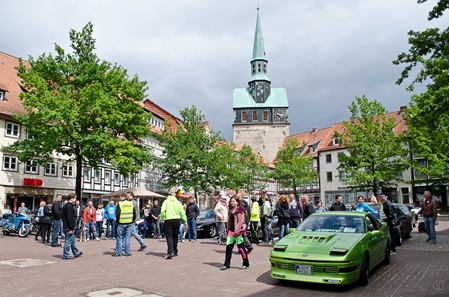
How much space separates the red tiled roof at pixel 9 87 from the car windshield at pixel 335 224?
26.7m

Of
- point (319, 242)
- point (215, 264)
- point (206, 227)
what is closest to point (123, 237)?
point (215, 264)

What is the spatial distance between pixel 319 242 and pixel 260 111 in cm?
8760

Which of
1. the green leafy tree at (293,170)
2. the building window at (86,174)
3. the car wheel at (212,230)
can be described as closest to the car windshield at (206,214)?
the car wheel at (212,230)

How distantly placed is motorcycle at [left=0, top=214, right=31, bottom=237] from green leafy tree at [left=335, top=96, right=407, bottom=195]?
30.4m

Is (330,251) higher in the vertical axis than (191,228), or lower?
higher

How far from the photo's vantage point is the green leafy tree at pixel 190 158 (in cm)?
4250

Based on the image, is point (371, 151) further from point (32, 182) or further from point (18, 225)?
point (18, 225)

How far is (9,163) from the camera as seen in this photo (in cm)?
3172

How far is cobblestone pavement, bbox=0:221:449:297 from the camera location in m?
7.36

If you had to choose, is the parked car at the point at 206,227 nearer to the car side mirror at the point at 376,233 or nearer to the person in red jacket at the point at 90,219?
the person in red jacket at the point at 90,219

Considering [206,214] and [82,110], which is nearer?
[206,214]

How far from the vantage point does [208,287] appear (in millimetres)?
7812

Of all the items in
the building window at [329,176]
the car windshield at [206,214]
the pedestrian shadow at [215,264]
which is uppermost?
the building window at [329,176]

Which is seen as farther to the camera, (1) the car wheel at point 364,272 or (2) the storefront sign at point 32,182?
(2) the storefront sign at point 32,182
